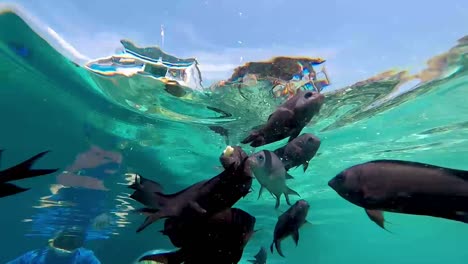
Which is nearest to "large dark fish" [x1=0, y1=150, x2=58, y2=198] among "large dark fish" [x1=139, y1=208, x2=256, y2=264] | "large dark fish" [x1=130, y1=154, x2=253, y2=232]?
"large dark fish" [x1=130, y1=154, x2=253, y2=232]

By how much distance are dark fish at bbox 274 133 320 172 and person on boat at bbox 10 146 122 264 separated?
20.9ft

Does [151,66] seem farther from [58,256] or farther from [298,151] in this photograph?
[298,151]

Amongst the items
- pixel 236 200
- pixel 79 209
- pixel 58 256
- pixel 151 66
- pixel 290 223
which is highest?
pixel 151 66

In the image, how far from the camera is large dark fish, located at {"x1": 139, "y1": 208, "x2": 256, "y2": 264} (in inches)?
81.0

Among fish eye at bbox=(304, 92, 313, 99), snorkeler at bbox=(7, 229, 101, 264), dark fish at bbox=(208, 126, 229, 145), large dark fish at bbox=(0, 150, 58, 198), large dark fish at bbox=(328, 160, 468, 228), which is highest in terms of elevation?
dark fish at bbox=(208, 126, 229, 145)

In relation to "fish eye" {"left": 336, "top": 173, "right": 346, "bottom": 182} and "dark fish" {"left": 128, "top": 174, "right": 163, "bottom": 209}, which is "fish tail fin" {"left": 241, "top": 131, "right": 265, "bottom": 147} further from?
"dark fish" {"left": 128, "top": 174, "right": 163, "bottom": 209}

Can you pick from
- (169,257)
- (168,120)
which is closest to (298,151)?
(169,257)

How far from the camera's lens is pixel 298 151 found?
3881 millimetres

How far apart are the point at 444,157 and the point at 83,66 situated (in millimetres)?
19730

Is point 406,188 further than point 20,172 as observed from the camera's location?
Yes

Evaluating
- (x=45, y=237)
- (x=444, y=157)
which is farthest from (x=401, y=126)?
(x=45, y=237)

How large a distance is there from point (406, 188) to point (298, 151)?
6.18 feet

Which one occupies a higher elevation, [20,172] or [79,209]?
[20,172]

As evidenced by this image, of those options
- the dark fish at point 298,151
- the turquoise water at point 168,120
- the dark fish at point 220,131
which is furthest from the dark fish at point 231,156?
the dark fish at point 220,131
